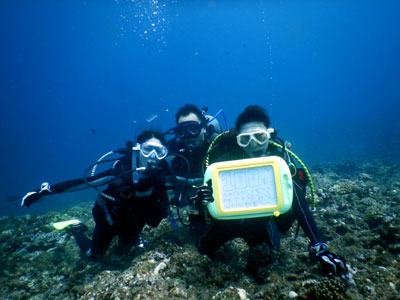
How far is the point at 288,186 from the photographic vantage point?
98.7 inches

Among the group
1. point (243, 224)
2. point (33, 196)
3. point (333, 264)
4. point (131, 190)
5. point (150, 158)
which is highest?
point (150, 158)

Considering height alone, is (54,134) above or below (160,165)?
above

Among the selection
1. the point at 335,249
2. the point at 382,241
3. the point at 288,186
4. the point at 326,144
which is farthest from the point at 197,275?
the point at 326,144

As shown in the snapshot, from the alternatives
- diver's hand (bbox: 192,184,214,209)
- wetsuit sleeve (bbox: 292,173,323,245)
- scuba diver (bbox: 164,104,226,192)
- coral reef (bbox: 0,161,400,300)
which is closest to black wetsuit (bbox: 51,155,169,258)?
coral reef (bbox: 0,161,400,300)

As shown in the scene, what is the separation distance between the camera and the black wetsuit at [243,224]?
3342 millimetres

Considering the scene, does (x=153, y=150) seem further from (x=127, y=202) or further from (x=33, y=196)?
(x=33, y=196)

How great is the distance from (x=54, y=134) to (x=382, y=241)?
19545 cm

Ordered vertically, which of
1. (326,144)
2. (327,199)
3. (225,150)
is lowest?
(326,144)

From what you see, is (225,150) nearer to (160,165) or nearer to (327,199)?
(160,165)

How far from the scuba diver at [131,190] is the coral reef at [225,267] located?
0.61m

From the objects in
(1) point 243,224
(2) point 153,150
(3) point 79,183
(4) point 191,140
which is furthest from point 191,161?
(3) point 79,183

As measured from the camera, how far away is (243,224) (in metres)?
3.53

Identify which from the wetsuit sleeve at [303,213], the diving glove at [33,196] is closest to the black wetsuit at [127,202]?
the diving glove at [33,196]

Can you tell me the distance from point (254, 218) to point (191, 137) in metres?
3.12
